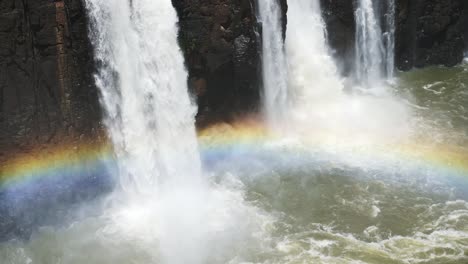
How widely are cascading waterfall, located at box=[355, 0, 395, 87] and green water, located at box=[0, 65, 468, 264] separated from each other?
4.39 meters

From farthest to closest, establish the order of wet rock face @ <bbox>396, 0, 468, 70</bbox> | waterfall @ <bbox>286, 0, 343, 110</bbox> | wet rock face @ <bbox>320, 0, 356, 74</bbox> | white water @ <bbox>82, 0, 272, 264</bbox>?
wet rock face @ <bbox>396, 0, 468, 70</bbox>
wet rock face @ <bbox>320, 0, 356, 74</bbox>
waterfall @ <bbox>286, 0, 343, 110</bbox>
white water @ <bbox>82, 0, 272, 264</bbox>

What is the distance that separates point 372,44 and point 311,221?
364 inches

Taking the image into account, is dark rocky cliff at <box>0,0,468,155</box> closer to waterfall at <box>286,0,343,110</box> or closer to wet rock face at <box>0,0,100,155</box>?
wet rock face at <box>0,0,100,155</box>

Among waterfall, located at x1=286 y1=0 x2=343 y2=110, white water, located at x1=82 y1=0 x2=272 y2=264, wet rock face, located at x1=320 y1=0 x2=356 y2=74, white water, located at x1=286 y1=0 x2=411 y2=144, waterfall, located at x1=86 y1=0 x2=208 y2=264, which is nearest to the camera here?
white water, located at x1=82 y1=0 x2=272 y2=264

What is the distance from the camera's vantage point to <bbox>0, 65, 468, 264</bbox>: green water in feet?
35.4

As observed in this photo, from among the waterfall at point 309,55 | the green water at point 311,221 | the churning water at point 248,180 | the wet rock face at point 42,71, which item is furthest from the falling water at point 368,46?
the wet rock face at point 42,71

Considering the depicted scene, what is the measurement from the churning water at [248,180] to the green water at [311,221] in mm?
34

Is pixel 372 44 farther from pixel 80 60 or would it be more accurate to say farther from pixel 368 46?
pixel 80 60

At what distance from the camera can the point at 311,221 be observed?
11.9m

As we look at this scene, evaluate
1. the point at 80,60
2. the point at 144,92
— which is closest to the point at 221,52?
the point at 144,92

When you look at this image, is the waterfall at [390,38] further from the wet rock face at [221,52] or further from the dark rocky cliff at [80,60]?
the wet rock face at [221,52]

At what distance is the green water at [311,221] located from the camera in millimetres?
10797

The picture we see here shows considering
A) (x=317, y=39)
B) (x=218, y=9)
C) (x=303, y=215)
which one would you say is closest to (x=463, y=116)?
(x=317, y=39)

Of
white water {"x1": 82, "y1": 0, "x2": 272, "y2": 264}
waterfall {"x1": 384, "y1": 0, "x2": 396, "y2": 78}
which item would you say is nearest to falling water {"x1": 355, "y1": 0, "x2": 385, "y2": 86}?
waterfall {"x1": 384, "y1": 0, "x2": 396, "y2": 78}
